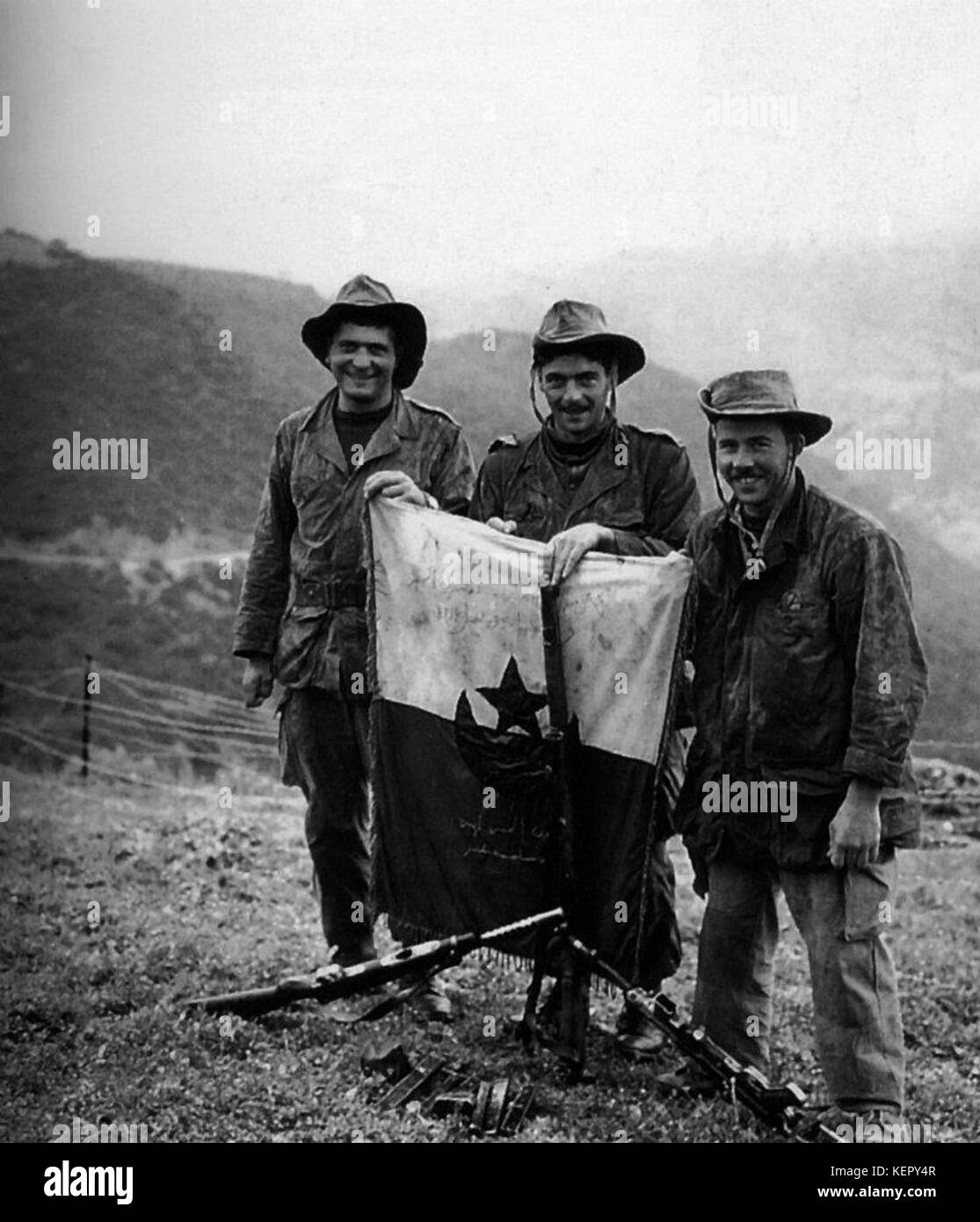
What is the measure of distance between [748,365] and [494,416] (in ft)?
3.31

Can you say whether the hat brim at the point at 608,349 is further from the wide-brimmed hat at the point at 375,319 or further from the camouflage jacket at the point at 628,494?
the wide-brimmed hat at the point at 375,319

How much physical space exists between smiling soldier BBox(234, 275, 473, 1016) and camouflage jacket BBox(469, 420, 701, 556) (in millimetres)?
372

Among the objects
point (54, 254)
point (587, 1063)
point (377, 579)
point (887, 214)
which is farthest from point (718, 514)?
point (54, 254)

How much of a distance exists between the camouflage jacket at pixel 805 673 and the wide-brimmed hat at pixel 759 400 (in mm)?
168

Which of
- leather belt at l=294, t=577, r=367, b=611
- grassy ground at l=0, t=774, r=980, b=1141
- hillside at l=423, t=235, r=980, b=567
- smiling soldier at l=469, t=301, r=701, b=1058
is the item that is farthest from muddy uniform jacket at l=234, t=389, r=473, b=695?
grassy ground at l=0, t=774, r=980, b=1141

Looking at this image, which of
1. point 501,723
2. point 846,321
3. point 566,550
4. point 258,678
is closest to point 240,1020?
point 258,678

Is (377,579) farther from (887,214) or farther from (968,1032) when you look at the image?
(968,1032)

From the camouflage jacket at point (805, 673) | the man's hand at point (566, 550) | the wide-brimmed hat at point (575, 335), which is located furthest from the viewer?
the wide-brimmed hat at point (575, 335)

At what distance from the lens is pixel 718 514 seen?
4145mm

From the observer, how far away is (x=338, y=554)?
15.5ft

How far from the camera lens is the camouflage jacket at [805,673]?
12.4ft

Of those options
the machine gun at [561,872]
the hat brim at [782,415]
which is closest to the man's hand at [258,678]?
the machine gun at [561,872]

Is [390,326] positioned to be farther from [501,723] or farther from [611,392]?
[501,723]
